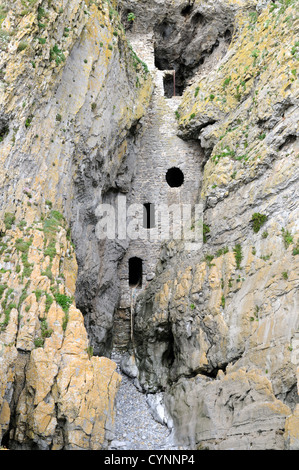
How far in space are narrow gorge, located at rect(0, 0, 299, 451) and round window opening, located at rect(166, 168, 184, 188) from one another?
0.29 feet

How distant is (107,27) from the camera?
25.2m

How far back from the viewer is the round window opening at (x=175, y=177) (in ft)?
94.8

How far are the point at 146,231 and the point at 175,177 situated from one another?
170 inches

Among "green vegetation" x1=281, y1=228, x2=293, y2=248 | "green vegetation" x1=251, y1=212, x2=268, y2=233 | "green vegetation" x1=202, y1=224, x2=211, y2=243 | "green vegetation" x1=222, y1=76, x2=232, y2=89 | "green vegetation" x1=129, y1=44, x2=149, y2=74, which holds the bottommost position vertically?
"green vegetation" x1=281, y1=228, x2=293, y2=248

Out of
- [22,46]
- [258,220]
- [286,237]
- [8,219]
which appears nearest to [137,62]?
[22,46]

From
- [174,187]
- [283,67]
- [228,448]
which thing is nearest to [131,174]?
[174,187]

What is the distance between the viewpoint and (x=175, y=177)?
1160 inches

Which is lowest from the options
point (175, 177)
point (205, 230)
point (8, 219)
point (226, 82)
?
point (8, 219)

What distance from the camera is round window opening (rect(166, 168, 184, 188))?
28.9 m

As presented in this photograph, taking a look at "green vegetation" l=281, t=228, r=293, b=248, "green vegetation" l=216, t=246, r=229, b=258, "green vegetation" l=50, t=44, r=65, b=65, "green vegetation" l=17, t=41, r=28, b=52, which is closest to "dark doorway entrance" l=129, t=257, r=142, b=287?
"green vegetation" l=216, t=246, r=229, b=258

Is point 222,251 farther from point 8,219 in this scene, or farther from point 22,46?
point 22,46

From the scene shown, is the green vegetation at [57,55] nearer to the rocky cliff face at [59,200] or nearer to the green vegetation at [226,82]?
the rocky cliff face at [59,200]

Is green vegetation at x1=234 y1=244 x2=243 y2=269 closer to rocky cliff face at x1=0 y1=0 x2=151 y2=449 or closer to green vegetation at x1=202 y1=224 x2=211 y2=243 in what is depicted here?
green vegetation at x1=202 y1=224 x2=211 y2=243

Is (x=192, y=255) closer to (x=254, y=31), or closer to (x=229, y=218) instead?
(x=229, y=218)
